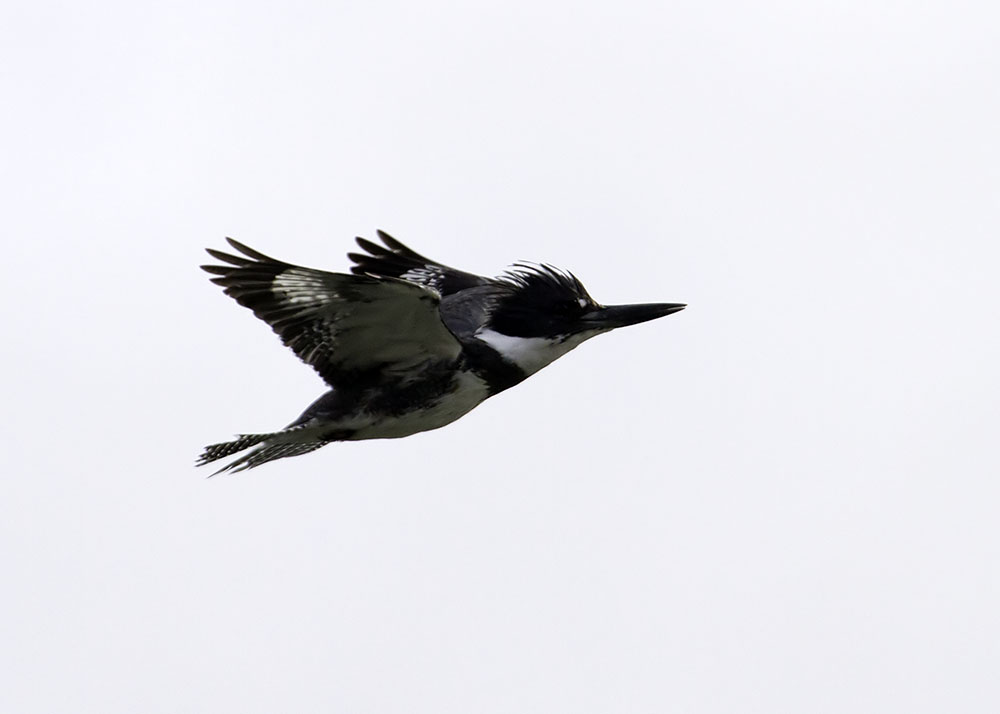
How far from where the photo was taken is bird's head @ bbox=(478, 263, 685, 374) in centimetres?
971

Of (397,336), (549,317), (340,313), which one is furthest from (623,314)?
(340,313)

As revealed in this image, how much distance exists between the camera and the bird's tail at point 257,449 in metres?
8.95

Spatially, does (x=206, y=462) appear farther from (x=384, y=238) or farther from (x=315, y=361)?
(x=384, y=238)

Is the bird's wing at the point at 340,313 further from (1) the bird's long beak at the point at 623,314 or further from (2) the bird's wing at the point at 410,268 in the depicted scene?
(2) the bird's wing at the point at 410,268

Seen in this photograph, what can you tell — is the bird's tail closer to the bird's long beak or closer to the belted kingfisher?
the belted kingfisher

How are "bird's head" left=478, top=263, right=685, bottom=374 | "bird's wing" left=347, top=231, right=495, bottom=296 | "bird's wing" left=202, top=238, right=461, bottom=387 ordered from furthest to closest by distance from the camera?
"bird's wing" left=347, top=231, right=495, bottom=296, "bird's head" left=478, top=263, right=685, bottom=374, "bird's wing" left=202, top=238, right=461, bottom=387

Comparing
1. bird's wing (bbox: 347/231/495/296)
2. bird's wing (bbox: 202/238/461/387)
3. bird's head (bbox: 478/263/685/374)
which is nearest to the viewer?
bird's wing (bbox: 202/238/461/387)

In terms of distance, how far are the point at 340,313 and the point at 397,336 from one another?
37 centimetres

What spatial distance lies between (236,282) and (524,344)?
1.98 metres

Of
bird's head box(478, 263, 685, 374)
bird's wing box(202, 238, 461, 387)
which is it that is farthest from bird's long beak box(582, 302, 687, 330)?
bird's wing box(202, 238, 461, 387)

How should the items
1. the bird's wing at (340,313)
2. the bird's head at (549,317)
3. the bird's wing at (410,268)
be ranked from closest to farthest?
the bird's wing at (340,313) < the bird's head at (549,317) < the bird's wing at (410,268)

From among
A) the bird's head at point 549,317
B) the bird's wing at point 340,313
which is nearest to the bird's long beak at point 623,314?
the bird's head at point 549,317

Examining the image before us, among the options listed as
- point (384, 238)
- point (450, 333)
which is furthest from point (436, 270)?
point (450, 333)

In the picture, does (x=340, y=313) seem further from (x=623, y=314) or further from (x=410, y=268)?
(x=410, y=268)
